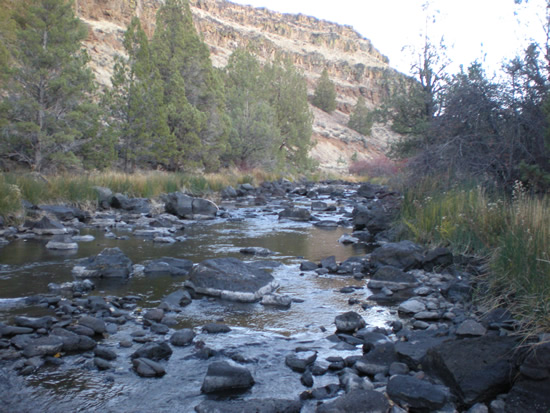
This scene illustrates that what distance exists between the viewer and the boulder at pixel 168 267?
696cm

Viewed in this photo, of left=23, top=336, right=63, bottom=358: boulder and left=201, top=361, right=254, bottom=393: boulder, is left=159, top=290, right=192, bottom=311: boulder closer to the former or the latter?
left=23, top=336, right=63, bottom=358: boulder

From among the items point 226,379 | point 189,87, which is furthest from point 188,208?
point 189,87

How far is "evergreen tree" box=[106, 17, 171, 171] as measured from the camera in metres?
20.8

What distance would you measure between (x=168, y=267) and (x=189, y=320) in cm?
230

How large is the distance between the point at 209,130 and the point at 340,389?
74.5ft

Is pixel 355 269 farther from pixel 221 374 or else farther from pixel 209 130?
pixel 209 130

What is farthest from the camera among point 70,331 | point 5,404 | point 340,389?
point 70,331

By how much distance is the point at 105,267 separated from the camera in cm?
668

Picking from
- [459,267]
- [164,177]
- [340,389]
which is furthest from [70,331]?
[164,177]

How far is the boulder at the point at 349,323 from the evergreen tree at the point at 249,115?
991 inches

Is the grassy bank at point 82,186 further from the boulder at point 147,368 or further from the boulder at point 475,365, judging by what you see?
the boulder at point 475,365

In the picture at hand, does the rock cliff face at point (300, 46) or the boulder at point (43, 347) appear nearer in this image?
the boulder at point (43, 347)

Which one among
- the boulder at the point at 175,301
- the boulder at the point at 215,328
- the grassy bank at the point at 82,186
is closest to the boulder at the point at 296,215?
the grassy bank at the point at 82,186

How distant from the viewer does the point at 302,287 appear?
6.38 meters
